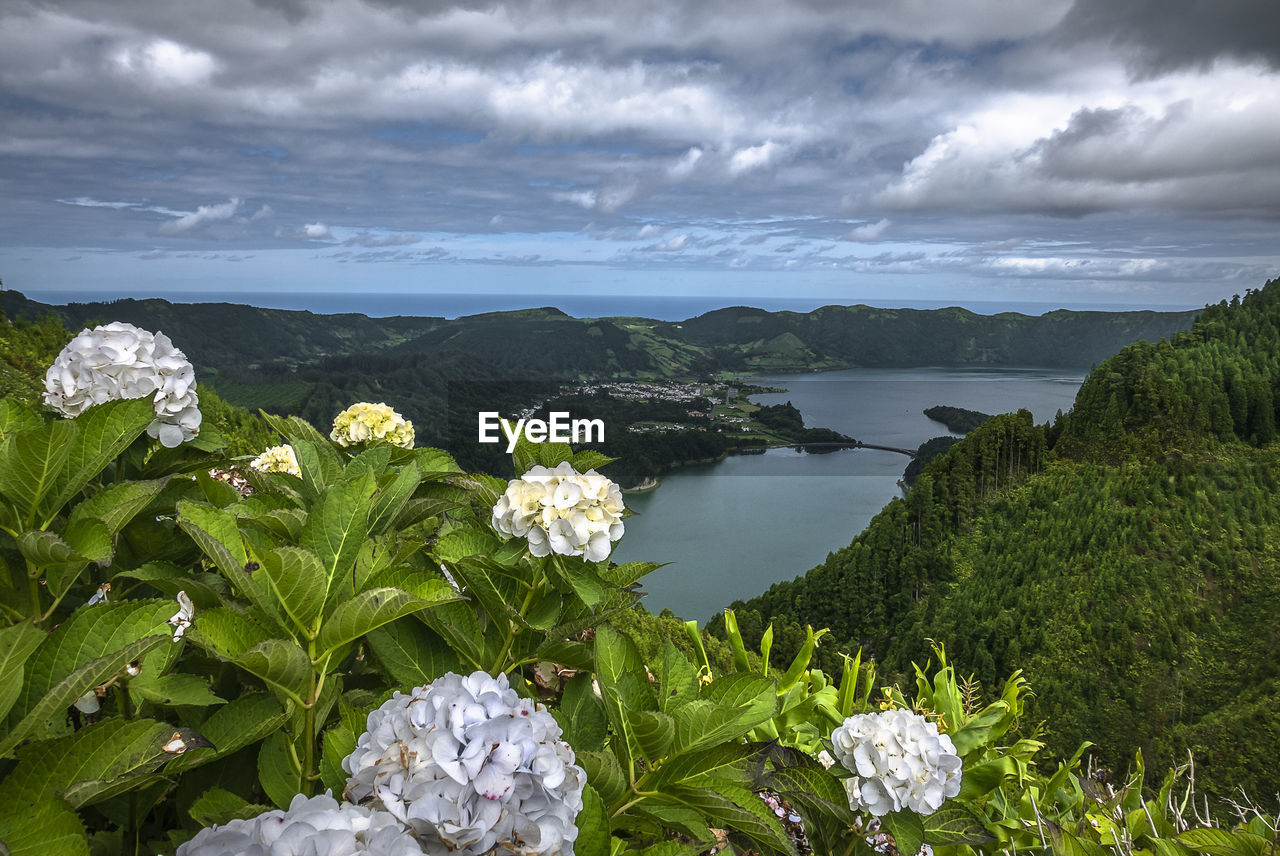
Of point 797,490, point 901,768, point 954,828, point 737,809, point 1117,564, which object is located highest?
point 737,809

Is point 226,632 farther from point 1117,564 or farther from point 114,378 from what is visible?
point 1117,564

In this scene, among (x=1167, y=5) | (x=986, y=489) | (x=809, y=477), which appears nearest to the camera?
(x=1167, y=5)

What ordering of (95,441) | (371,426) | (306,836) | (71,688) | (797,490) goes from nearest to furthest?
(306,836) → (71,688) → (95,441) → (371,426) → (797,490)

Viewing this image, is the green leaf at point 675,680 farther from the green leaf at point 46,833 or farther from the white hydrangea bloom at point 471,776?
the green leaf at point 46,833

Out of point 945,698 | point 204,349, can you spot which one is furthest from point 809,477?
point 945,698

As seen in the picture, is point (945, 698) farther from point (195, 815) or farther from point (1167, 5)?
point (1167, 5)

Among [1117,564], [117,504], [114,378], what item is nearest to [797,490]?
[1117,564]

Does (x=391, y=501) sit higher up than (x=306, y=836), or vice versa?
(x=391, y=501)

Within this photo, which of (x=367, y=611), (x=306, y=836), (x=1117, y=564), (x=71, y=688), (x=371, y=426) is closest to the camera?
(x=306, y=836)
